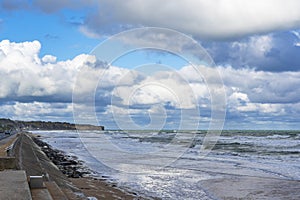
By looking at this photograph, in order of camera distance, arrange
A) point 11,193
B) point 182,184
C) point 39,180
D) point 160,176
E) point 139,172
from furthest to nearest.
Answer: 1. point 139,172
2. point 160,176
3. point 182,184
4. point 39,180
5. point 11,193

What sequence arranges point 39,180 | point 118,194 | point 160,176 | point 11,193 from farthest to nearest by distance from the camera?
point 160,176, point 118,194, point 39,180, point 11,193

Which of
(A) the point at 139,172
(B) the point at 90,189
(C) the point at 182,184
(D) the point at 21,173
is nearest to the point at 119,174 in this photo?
(A) the point at 139,172

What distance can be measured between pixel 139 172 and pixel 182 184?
19.9 ft

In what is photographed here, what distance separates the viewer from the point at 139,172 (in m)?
26.7

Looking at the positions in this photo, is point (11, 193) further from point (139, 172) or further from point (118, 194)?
point (139, 172)

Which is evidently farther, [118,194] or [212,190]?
[212,190]

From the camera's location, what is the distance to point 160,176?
24.6 meters

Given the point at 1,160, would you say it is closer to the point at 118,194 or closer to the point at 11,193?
the point at 11,193

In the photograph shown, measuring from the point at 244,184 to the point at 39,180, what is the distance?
13756 millimetres

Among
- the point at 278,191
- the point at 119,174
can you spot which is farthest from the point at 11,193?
the point at 119,174

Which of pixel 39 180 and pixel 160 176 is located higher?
pixel 39 180

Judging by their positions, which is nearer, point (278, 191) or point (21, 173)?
point (21, 173)

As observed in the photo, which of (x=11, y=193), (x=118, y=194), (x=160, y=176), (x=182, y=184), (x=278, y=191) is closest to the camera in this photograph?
(x=11, y=193)

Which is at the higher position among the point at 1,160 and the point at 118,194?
the point at 1,160
